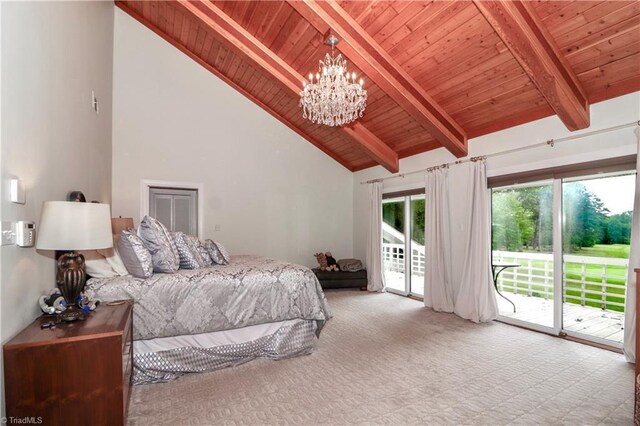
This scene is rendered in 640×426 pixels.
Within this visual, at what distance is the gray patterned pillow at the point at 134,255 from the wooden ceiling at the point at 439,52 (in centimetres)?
270

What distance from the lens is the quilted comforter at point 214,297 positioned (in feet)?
7.93

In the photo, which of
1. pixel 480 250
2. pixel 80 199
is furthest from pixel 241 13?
pixel 480 250

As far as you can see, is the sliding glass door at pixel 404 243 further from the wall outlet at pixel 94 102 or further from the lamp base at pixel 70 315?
the lamp base at pixel 70 315

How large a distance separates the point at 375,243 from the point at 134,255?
449cm

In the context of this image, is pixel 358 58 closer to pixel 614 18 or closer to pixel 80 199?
pixel 614 18

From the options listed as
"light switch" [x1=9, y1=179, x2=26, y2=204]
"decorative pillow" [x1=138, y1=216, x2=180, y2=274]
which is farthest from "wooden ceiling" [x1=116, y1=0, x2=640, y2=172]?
"light switch" [x1=9, y1=179, x2=26, y2=204]

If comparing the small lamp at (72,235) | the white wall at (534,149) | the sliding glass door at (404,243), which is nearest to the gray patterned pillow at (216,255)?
the small lamp at (72,235)

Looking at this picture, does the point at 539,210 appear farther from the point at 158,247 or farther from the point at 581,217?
the point at 158,247

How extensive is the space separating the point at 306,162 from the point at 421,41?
3.64 m

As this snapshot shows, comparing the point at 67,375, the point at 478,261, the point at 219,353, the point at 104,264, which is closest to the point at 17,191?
the point at 67,375

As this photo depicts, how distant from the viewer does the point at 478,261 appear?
13.6 feet

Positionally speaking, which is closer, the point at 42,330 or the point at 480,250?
the point at 42,330

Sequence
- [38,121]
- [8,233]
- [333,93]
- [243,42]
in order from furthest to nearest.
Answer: [243,42] < [333,93] < [38,121] < [8,233]

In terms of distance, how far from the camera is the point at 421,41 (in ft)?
11.5
